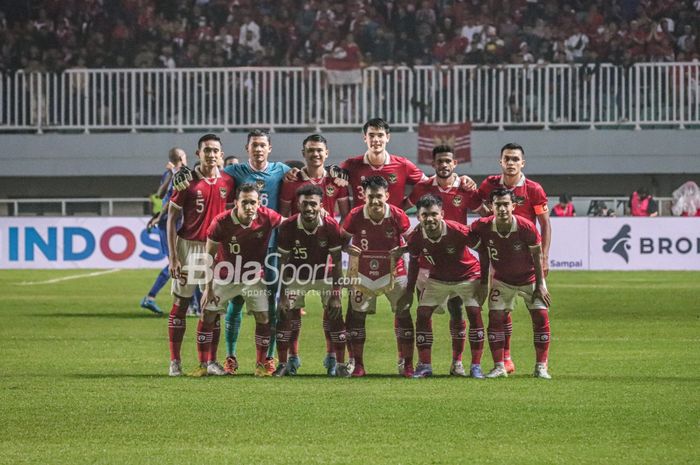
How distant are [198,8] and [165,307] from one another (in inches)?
652

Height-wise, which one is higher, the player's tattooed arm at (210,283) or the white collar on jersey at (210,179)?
the white collar on jersey at (210,179)

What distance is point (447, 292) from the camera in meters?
11.5

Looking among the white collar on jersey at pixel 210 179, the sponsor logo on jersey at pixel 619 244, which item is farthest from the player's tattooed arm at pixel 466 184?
the sponsor logo on jersey at pixel 619 244

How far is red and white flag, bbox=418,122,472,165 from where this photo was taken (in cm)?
3153

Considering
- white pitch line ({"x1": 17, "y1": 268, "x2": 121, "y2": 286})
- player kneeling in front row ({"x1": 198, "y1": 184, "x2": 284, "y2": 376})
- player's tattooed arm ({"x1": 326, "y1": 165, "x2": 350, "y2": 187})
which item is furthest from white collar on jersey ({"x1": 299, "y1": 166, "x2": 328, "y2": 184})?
white pitch line ({"x1": 17, "y1": 268, "x2": 121, "y2": 286})

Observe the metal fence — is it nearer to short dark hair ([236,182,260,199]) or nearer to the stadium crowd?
the stadium crowd

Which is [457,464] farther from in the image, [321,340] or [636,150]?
[636,150]

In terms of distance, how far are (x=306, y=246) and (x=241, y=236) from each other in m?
0.56

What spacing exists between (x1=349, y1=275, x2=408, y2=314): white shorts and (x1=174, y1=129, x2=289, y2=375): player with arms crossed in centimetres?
85

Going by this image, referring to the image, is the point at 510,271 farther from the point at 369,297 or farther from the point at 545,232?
the point at 369,297

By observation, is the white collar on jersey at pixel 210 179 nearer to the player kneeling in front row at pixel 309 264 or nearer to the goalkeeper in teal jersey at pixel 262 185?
the goalkeeper in teal jersey at pixel 262 185

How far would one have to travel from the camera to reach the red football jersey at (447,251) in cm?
1136

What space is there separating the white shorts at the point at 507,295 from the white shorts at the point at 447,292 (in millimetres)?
137

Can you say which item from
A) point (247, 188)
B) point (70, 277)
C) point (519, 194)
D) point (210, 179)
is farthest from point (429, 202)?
point (70, 277)
